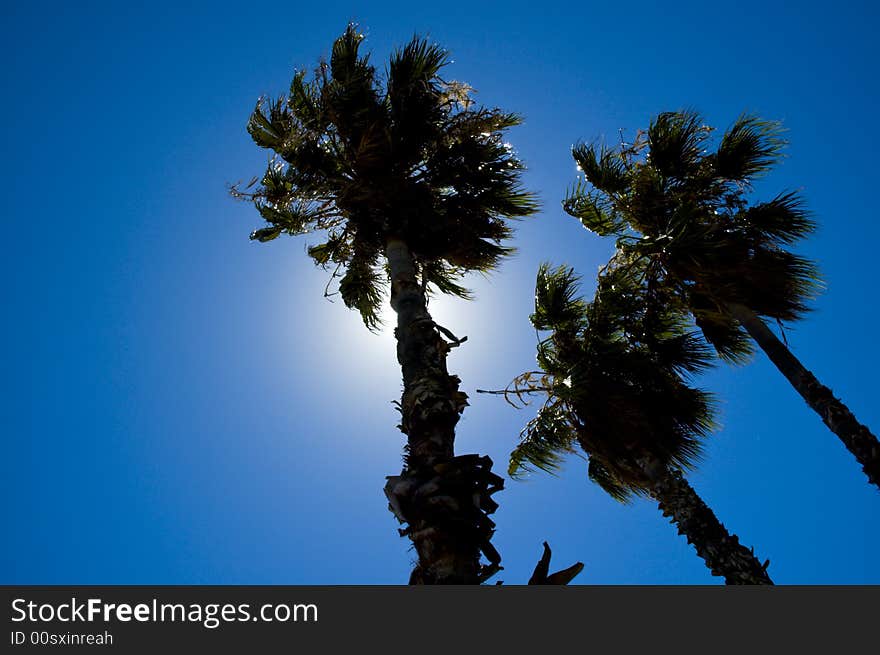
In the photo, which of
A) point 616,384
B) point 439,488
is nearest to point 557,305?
point 616,384

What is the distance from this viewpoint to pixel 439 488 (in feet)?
10.9

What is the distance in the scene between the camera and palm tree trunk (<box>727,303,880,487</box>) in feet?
17.5

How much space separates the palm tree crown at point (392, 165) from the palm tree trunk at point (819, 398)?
10.8 feet

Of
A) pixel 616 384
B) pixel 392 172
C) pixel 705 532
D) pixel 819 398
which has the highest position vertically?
pixel 392 172

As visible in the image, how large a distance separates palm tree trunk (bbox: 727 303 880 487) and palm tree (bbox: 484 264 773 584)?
1.18 meters

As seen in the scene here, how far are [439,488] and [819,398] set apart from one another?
4930 millimetres

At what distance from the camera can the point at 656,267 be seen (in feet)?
24.9

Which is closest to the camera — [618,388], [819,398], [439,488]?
[439,488]

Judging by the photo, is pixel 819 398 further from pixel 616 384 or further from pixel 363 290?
pixel 363 290

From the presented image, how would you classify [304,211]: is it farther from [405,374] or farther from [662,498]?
[662,498]

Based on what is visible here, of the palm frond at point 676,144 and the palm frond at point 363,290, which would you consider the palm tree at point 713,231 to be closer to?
the palm frond at point 676,144

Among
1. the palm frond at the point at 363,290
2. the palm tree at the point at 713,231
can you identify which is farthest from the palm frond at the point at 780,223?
the palm frond at the point at 363,290

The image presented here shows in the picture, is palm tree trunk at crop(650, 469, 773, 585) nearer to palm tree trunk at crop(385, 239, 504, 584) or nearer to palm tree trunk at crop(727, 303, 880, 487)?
palm tree trunk at crop(727, 303, 880, 487)

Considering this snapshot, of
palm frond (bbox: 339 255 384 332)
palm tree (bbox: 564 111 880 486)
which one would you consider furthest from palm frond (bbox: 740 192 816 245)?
palm frond (bbox: 339 255 384 332)
